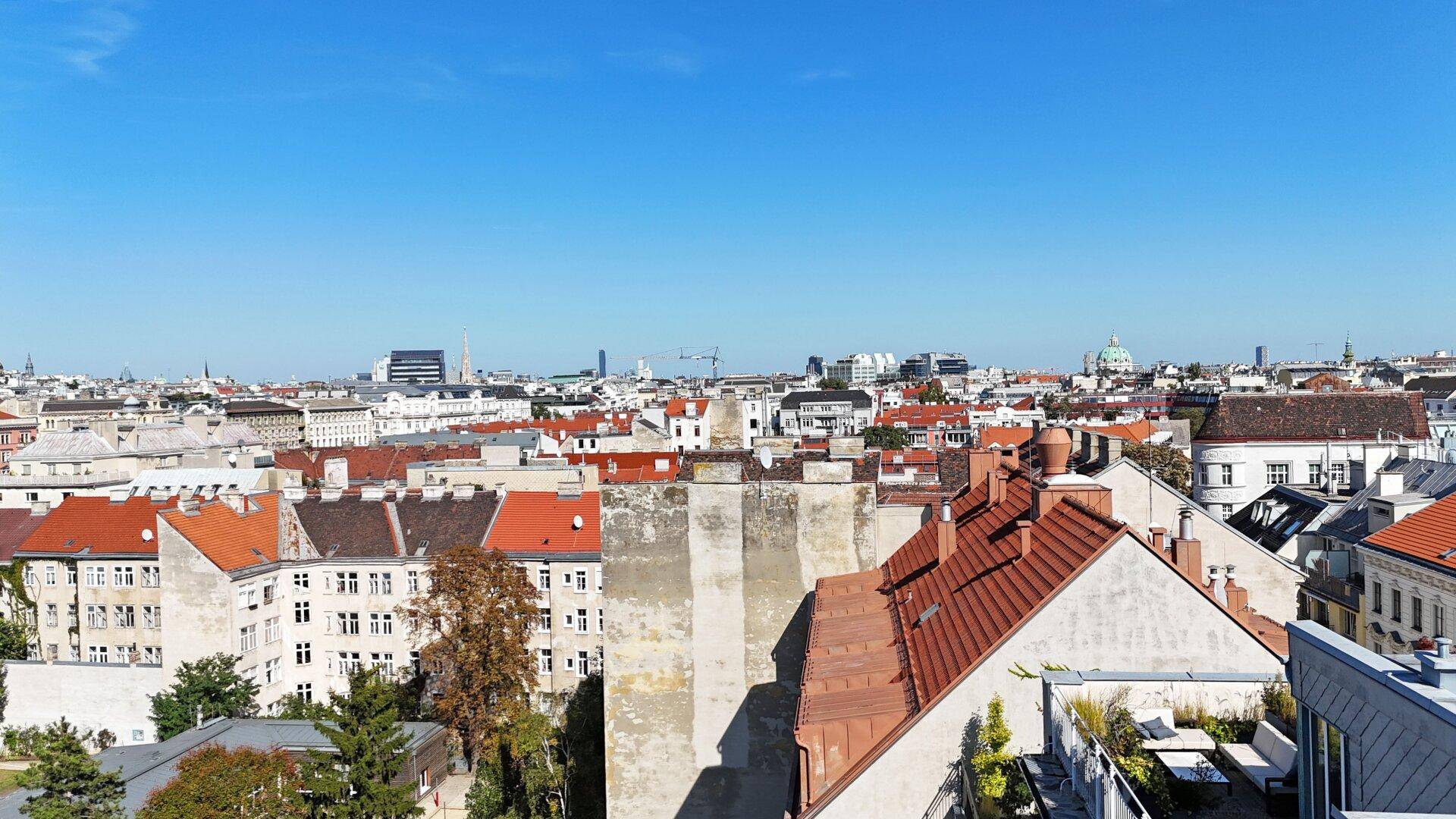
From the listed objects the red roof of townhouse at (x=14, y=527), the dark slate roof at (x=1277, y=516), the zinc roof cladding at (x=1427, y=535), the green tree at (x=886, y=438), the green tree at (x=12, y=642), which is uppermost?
the zinc roof cladding at (x=1427, y=535)

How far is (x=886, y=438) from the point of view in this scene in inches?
4631

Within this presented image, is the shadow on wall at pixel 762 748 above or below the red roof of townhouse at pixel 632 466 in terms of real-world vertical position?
below

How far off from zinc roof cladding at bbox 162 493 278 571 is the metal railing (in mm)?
36552

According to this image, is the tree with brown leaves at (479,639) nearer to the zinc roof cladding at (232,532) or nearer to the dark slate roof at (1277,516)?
the zinc roof cladding at (232,532)

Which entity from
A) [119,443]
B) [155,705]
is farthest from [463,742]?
[119,443]

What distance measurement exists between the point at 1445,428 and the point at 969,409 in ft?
309

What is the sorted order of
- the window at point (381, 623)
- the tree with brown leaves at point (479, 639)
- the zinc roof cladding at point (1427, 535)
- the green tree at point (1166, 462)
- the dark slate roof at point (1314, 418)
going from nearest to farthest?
the zinc roof cladding at point (1427, 535)
the tree with brown leaves at point (479, 639)
the window at point (381, 623)
the dark slate roof at point (1314, 418)
the green tree at point (1166, 462)

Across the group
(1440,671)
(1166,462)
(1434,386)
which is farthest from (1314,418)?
(1434,386)

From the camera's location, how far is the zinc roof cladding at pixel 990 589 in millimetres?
13758

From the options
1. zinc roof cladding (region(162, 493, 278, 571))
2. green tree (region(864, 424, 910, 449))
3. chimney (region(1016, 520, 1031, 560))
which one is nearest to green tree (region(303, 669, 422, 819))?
zinc roof cladding (region(162, 493, 278, 571))

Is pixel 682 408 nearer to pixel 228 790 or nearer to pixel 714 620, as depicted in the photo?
pixel 228 790

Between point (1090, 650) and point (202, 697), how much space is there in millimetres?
35525

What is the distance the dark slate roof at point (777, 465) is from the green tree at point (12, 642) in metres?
32.6

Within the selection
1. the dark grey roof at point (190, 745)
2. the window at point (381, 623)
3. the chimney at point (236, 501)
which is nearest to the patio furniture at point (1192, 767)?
the dark grey roof at point (190, 745)
